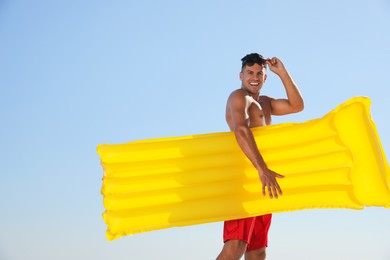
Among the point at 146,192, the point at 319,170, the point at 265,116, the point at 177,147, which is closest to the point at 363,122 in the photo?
the point at 319,170

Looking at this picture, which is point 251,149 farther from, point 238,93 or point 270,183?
point 238,93

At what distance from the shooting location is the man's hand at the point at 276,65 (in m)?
3.04

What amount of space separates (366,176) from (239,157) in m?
0.71

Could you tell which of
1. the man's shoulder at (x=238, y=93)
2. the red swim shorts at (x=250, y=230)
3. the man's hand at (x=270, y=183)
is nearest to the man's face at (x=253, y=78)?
the man's shoulder at (x=238, y=93)

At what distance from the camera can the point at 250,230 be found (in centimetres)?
273

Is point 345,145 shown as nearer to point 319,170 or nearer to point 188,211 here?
point 319,170

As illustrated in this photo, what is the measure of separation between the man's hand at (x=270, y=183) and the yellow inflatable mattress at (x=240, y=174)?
0.16 m

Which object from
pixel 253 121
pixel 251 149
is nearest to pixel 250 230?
pixel 251 149

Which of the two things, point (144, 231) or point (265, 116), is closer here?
point (144, 231)

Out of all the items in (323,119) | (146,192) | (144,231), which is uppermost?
(323,119)

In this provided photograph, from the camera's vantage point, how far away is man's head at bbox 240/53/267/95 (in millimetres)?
2934

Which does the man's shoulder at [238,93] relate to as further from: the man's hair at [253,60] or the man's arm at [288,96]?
the man's arm at [288,96]

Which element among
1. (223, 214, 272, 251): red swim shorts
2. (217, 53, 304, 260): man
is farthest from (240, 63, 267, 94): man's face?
(223, 214, 272, 251): red swim shorts

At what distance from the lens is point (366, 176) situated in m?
2.81
